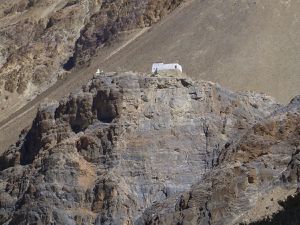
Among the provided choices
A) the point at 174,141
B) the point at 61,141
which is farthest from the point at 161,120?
the point at 61,141

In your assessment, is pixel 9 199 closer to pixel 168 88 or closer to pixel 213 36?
pixel 168 88

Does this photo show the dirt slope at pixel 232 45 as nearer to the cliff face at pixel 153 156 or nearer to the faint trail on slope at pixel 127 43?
the faint trail on slope at pixel 127 43

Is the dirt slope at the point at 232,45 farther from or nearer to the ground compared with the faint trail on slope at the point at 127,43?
farther from the ground

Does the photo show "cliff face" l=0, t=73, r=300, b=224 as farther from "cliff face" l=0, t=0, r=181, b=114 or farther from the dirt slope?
"cliff face" l=0, t=0, r=181, b=114

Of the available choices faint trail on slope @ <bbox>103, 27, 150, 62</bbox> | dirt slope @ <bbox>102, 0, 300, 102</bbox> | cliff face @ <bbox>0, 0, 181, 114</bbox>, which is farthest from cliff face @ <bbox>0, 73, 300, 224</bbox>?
cliff face @ <bbox>0, 0, 181, 114</bbox>

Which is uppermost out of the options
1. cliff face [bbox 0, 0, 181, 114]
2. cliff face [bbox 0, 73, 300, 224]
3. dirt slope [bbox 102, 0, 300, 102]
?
cliff face [bbox 0, 73, 300, 224]

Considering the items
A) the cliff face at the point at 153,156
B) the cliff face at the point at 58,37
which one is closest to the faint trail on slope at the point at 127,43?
the cliff face at the point at 58,37

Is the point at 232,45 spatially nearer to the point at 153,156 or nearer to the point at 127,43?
the point at 127,43
